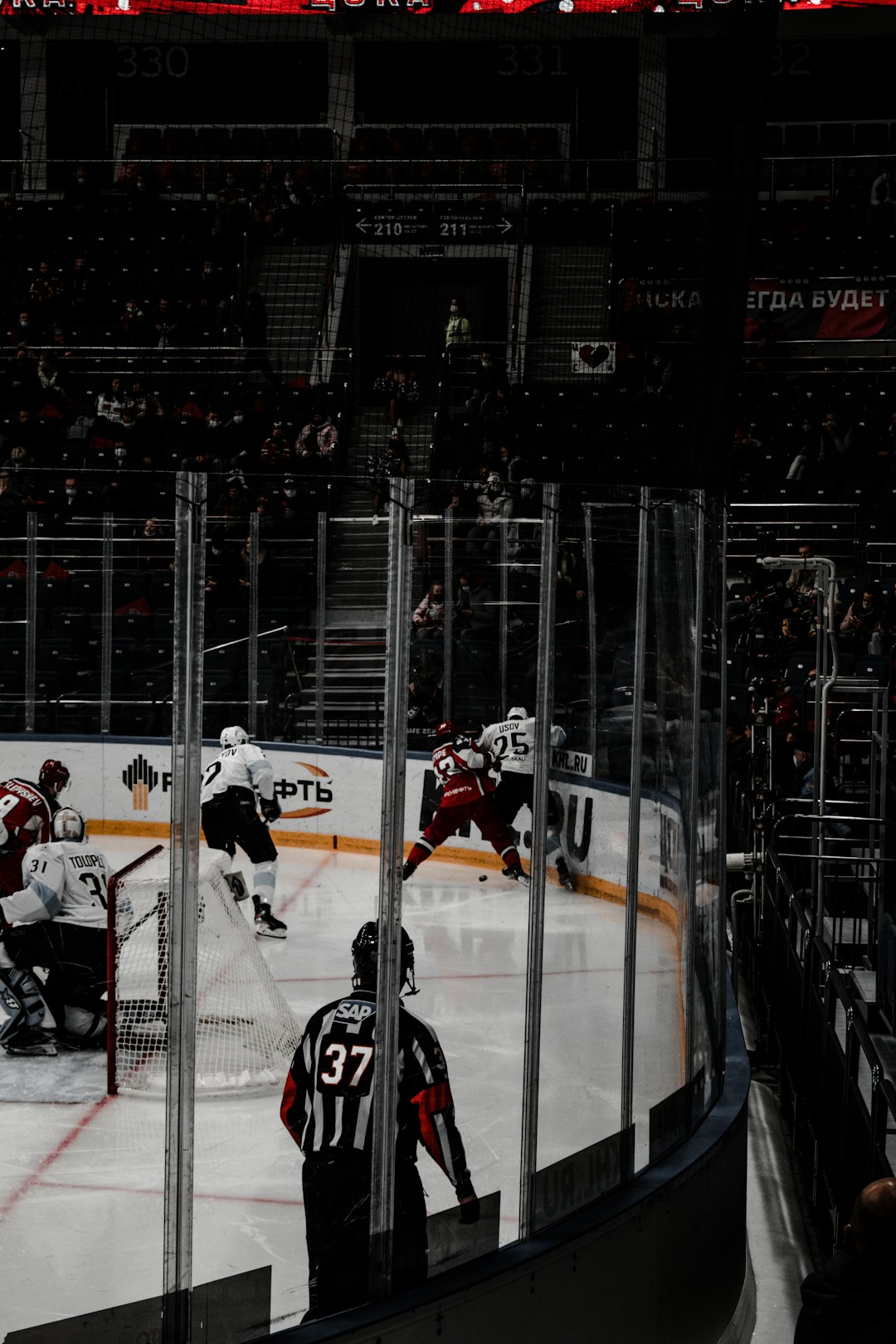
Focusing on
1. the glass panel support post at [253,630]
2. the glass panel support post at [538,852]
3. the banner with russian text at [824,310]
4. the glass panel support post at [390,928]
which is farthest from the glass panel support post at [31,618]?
the banner with russian text at [824,310]

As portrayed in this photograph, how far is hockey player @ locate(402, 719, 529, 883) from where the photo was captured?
4445 millimetres

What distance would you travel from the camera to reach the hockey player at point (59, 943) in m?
6.06

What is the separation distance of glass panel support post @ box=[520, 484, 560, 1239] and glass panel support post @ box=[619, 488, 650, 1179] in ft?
1.22

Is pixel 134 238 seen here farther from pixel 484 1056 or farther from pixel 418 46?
pixel 484 1056

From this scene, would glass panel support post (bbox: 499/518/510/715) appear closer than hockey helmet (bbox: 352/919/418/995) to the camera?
→ No

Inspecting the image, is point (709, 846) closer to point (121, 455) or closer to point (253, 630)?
point (253, 630)

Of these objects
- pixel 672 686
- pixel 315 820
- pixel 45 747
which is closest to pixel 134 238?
pixel 45 747

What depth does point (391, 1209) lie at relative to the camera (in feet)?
10.5

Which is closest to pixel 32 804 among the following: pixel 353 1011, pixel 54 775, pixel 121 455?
pixel 54 775

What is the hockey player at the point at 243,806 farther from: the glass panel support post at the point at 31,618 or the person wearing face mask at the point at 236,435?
the person wearing face mask at the point at 236,435

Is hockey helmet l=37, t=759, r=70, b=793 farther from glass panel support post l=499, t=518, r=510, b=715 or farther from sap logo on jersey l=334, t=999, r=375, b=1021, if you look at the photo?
sap logo on jersey l=334, t=999, r=375, b=1021

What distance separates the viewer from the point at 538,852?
3633 mm

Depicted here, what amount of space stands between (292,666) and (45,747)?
7.90 feet

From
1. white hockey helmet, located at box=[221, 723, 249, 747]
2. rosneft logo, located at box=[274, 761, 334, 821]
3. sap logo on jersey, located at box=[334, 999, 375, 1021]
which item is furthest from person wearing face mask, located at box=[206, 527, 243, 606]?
rosneft logo, located at box=[274, 761, 334, 821]
